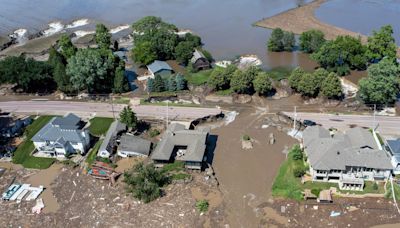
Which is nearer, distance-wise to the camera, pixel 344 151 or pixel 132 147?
pixel 344 151

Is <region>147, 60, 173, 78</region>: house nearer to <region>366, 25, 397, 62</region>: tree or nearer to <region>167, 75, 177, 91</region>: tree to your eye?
<region>167, 75, 177, 91</region>: tree

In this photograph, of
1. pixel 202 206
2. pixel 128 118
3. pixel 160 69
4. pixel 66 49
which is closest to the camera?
pixel 202 206

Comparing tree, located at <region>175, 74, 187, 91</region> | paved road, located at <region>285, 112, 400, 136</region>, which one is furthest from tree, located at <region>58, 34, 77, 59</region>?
paved road, located at <region>285, 112, 400, 136</region>

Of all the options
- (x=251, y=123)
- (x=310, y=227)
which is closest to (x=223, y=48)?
(x=251, y=123)

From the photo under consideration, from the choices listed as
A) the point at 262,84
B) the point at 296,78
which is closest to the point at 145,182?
the point at 262,84

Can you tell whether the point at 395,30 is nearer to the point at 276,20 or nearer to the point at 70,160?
the point at 276,20

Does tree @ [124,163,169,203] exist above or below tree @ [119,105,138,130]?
below

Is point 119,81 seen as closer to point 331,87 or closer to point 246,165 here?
point 246,165
